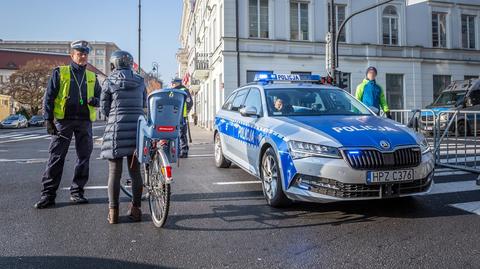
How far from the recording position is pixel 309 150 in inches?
192

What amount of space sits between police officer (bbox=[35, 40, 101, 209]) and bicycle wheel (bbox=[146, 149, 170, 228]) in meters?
1.27

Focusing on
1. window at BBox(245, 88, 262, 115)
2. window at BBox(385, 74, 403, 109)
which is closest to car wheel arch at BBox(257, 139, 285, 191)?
window at BBox(245, 88, 262, 115)

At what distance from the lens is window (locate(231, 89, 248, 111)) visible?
755 centimetres

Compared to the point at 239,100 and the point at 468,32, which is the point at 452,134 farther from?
the point at 468,32

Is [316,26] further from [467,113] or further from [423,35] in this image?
[467,113]

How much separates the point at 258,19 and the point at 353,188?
70.4 ft

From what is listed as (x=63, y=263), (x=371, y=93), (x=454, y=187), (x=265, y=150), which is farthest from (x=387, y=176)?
(x=371, y=93)

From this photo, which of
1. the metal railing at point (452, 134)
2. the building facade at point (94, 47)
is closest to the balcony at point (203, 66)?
the metal railing at point (452, 134)

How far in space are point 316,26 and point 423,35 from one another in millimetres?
7324

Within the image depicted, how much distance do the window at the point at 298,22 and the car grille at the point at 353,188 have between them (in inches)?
855

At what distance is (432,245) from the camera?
398 cm

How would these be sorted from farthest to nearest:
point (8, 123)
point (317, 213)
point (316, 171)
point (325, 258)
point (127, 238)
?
point (8, 123) < point (317, 213) < point (316, 171) < point (127, 238) < point (325, 258)

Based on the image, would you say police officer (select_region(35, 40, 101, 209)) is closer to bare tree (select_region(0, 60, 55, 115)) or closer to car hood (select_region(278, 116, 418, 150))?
car hood (select_region(278, 116, 418, 150))

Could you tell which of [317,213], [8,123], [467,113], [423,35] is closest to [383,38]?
[423,35]
